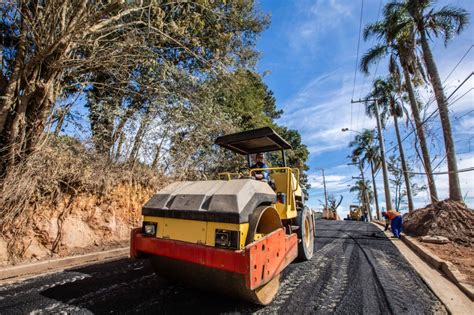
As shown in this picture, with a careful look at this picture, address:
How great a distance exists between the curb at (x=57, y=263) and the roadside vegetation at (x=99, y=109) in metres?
0.54

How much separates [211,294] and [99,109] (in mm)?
6474

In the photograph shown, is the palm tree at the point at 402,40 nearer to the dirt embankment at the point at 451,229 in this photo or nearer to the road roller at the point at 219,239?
the dirt embankment at the point at 451,229

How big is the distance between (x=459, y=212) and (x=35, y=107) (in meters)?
11.6

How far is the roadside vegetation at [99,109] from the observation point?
501 cm

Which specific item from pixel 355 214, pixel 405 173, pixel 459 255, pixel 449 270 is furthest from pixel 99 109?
pixel 355 214

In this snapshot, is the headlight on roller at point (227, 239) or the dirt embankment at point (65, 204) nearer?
the headlight on roller at point (227, 239)

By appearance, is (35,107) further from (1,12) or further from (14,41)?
(14,41)

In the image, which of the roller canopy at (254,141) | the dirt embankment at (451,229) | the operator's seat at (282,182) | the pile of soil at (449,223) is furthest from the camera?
the pile of soil at (449,223)

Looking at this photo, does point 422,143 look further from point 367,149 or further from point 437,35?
point 367,149

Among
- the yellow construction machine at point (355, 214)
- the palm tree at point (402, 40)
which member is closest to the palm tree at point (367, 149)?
the yellow construction machine at point (355, 214)

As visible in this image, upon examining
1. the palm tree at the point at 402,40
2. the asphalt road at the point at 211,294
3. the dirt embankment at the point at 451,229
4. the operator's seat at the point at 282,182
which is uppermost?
the palm tree at the point at 402,40

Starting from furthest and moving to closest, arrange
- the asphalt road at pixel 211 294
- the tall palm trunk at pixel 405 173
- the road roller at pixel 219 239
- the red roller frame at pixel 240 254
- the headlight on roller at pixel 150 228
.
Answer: the tall palm trunk at pixel 405 173 → the headlight on roller at pixel 150 228 → the asphalt road at pixel 211 294 → the road roller at pixel 219 239 → the red roller frame at pixel 240 254

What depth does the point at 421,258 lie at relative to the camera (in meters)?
5.40

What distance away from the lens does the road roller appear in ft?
8.12
